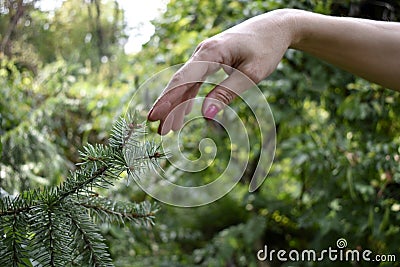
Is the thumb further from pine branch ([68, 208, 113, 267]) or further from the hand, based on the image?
pine branch ([68, 208, 113, 267])

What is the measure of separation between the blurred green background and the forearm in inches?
22.6

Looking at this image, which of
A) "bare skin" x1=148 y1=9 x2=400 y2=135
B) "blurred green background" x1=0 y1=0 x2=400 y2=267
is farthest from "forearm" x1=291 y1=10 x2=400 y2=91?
"blurred green background" x1=0 y1=0 x2=400 y2=267

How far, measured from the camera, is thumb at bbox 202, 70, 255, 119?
396 mm

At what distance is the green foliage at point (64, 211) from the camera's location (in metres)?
0.36

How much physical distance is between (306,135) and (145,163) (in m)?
1.04

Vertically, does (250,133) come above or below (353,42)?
below

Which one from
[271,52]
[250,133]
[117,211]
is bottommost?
[250,133]

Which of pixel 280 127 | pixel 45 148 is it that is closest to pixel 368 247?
pixel 280 127

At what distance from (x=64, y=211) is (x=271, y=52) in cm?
21

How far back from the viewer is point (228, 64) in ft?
1.35

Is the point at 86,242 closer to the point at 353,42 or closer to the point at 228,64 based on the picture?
the point at 228,64

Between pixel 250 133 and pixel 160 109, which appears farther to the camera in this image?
pixel 250 133

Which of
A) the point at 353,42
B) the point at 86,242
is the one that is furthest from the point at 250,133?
the point at 86,242

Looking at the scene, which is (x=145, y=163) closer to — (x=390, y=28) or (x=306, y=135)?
(x=390, y=28)
